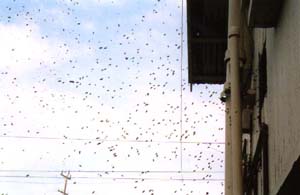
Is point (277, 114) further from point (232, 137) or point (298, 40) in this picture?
point (298, 40)

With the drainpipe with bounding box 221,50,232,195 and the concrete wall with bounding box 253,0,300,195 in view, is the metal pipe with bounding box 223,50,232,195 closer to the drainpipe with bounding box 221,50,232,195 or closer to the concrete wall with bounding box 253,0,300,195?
the drainpipe with bounding box 221,50,232,195

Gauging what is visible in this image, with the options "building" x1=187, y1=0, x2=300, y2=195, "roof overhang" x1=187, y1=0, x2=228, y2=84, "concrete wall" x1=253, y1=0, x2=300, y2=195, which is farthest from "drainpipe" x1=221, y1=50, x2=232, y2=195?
"roof overhang" x1=187, y1=0, x2=228, y2=84

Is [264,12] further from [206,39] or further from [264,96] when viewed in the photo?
[206,39]

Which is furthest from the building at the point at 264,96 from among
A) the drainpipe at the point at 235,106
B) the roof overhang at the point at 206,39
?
the roof overhang at the point at 206,39

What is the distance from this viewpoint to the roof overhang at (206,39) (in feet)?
39.7

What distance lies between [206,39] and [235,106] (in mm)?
5761

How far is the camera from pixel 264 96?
8469 millimetres

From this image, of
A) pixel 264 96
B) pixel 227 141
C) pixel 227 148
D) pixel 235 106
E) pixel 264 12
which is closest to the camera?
pixel 264 12

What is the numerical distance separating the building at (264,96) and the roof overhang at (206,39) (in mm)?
267

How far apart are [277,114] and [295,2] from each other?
5.73ft

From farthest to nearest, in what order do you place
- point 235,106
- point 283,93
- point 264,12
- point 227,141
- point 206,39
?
point 206,39
point 227,141
point 235,106
point 264,12
point 283,93

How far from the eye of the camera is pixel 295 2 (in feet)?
17.6

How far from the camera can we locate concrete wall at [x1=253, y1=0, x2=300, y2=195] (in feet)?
17.2

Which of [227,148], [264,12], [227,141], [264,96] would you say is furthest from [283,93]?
[264,96]
